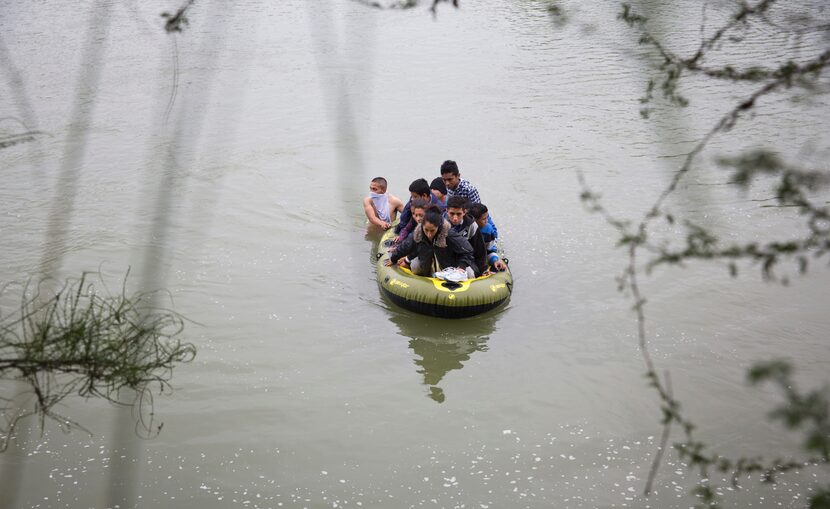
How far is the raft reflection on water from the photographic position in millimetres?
7398

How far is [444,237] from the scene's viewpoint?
795 cm

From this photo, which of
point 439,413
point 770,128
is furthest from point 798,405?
point 770,128

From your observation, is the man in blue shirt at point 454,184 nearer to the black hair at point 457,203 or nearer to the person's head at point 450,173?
the person's head at point 450,173

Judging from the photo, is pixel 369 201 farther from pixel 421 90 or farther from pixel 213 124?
pixel 421 90

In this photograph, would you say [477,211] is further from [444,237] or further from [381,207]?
[381,207]

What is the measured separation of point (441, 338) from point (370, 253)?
6.72 ft

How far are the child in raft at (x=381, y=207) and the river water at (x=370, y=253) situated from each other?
29 centimetres

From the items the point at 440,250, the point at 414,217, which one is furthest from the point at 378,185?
the point at 440,250

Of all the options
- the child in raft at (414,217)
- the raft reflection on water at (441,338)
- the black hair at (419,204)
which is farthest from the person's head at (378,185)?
the raft reflection on water at (441,338)

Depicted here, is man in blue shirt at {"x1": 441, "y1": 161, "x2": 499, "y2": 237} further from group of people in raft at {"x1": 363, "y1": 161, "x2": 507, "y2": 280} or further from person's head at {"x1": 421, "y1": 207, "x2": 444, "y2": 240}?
person's head at {"x1": 421, "y1": 207, "x2": 444, "y2": 240}

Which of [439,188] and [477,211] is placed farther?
[439,188]

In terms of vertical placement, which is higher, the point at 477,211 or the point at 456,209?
the point at 456,209

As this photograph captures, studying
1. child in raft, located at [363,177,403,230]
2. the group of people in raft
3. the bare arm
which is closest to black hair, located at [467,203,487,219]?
the group of people in raft

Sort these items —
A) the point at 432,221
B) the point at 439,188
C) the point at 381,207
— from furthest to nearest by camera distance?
the point at 381,207 → the point at 439,188 → the point at 432,221
